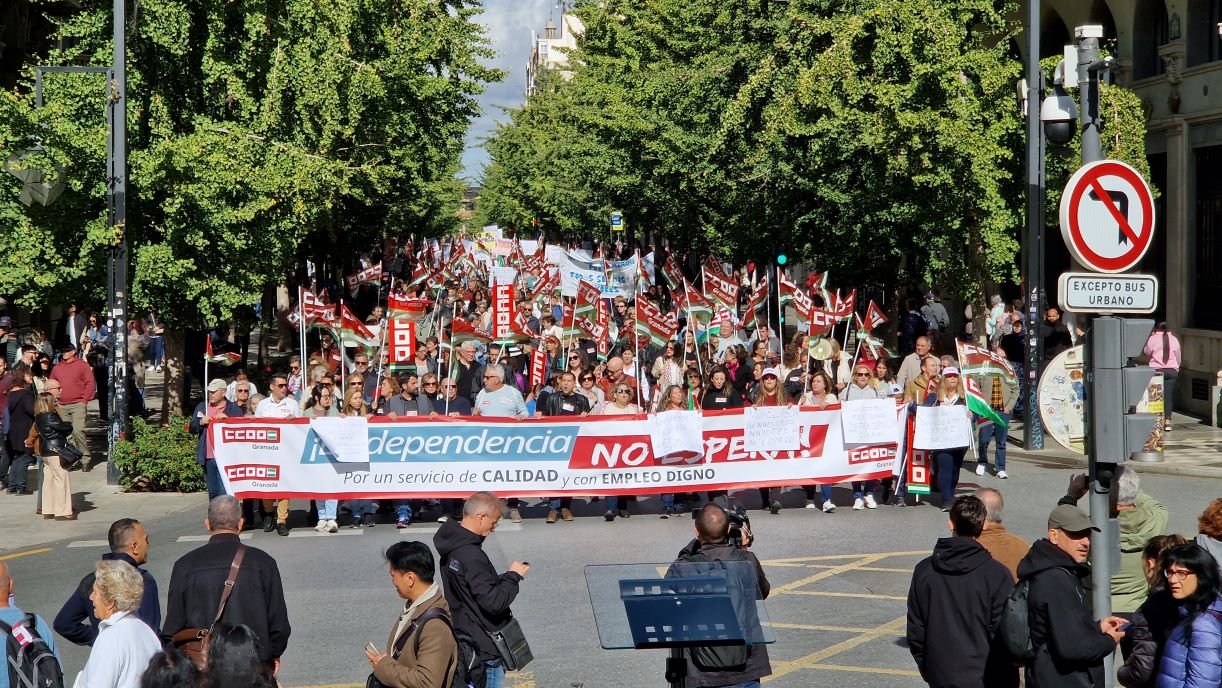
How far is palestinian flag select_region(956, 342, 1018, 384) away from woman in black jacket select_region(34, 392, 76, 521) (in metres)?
10.9

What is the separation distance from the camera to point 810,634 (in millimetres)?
10953

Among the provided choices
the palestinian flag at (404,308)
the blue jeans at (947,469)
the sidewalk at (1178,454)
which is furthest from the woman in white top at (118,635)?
the palestinian flag at (404,308)

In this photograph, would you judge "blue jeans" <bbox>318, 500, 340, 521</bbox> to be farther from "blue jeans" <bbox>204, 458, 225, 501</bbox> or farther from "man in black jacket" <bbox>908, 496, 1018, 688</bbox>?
"man in black jacket" <bbox>908, 496, 1018, 688</bbox>

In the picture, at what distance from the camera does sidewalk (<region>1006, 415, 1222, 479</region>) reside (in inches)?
747

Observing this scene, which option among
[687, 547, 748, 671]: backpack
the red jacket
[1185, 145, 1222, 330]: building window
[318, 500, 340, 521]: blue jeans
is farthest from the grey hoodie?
[1185, 145, 1222, 330]: building window

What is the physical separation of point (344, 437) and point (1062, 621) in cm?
1074

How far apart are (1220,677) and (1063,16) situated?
25967 millimetres

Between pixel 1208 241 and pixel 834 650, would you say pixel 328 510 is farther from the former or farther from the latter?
pixel 1208 241

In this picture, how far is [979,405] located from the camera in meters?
18.1

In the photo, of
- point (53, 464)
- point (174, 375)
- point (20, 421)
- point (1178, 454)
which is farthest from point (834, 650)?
point (174, 375)

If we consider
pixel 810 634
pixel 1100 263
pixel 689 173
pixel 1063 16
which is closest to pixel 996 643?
pixel 1100 263

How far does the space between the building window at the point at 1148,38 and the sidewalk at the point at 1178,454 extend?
7406 mm

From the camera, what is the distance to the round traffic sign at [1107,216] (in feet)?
26.3

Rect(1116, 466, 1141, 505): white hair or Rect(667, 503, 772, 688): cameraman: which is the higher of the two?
Rect(1116, 466, 1141, 505): white hair
